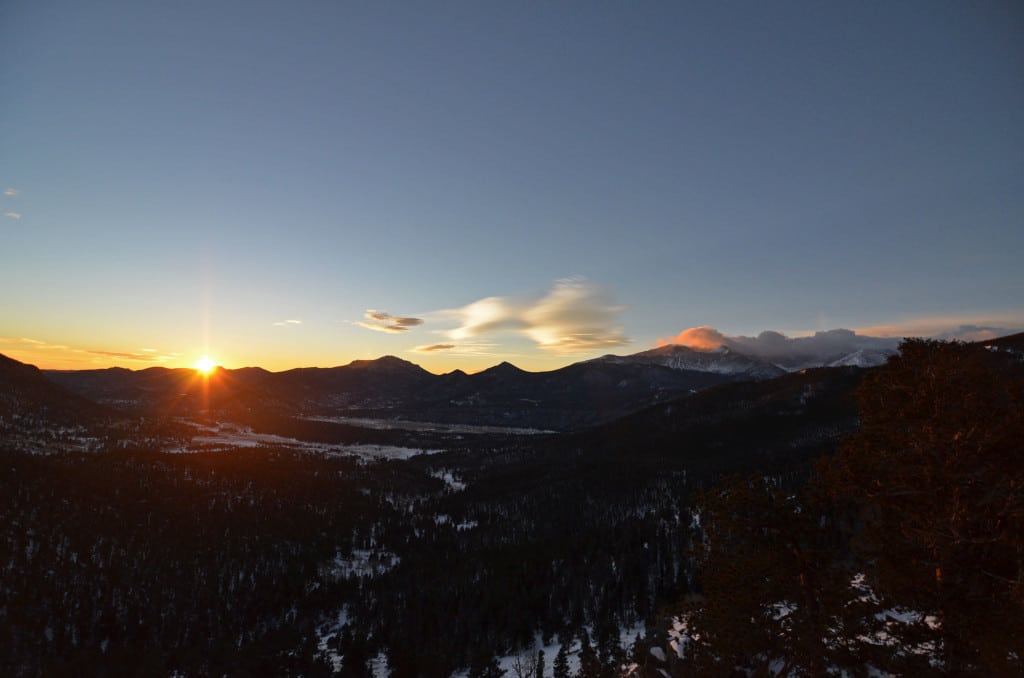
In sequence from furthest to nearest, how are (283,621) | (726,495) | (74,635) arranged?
(283,621), (74,635), (726,495)

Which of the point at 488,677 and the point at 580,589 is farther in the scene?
the point at 580,589

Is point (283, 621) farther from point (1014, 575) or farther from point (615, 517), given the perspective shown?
point (1014, 575)

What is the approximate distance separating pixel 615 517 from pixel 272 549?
428 ft

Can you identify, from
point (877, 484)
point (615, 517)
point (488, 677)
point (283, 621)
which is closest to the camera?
point (877, 484)

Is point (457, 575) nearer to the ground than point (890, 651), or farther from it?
nearer to the ground

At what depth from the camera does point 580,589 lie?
119 m

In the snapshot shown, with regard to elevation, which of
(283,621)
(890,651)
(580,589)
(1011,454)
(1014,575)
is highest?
(1011,454)

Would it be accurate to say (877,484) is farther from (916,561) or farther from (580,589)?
(580,589)

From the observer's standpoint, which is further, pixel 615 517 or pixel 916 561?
pixel 615 517

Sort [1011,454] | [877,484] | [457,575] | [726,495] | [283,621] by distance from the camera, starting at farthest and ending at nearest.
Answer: [457,575] < [283,621] < [726,495] < [877,484] < [1011,454]

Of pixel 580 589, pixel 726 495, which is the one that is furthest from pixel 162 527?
pixel 726 495

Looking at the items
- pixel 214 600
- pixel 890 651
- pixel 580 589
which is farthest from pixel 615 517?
pixel 890 651

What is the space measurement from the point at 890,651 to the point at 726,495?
287 inches

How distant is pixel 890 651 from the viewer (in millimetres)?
17172
